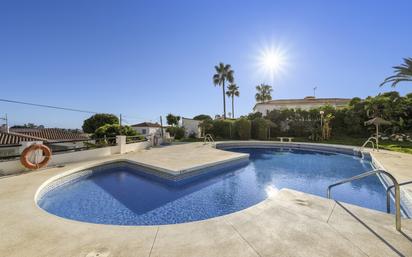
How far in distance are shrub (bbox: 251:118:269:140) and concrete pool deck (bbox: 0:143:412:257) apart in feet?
52.9

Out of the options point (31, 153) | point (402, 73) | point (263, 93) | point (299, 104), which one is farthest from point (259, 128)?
point (263, 93)

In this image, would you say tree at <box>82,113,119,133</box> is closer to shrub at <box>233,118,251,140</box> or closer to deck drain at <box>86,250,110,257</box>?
shrub at <box>233,118,251,140</box>

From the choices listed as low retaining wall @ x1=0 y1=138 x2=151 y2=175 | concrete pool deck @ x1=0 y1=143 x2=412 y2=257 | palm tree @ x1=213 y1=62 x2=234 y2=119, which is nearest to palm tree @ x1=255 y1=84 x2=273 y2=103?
palm tree @ x1=213 y1=62 x2=234 y2=119

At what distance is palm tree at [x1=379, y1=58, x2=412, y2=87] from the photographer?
288 inches

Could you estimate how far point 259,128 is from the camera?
19.3m

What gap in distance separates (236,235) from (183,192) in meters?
3.41

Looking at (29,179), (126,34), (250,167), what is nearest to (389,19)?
(250,167)

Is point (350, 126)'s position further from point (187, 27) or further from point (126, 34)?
point (126, 34)

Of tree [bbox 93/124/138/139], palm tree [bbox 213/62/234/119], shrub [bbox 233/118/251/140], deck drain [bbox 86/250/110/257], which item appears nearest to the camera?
deck drain [bbox 86/250/110/257]

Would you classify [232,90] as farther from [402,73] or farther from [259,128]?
[402,73]

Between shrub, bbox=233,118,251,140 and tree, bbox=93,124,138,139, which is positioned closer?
tree, bbox=93,124,138,139

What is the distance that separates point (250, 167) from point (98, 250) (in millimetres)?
7515

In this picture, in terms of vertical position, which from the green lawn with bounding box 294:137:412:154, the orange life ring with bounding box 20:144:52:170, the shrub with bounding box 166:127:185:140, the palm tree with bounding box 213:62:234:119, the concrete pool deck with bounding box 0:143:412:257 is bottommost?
the concrete pool deck with bounding box 0:143:412:257

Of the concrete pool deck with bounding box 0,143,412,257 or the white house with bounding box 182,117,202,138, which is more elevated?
the white house with bounding box 182,117,202,138
